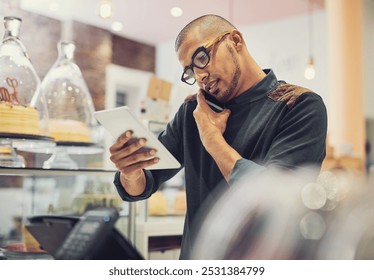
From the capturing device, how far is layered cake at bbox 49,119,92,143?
5.48ft

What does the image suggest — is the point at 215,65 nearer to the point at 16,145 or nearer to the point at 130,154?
the point at 130,154

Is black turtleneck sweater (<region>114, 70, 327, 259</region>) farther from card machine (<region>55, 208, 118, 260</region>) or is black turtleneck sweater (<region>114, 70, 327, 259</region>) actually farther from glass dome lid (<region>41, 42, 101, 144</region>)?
glass dome lid (<region>41, 42, 101, 144</region>)

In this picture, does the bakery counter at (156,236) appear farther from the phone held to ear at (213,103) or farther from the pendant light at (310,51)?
the pendant light at (310,51)

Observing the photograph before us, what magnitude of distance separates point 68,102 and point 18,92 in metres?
0.35

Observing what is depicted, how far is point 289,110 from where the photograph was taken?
115 centimetres

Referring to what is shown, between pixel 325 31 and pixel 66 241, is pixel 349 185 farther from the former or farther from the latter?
pixel 325 31

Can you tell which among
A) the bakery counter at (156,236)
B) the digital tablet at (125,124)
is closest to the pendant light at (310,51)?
the bakery counter at (156,236)

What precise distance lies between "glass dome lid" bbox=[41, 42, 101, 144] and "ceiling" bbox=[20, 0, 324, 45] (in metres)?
0.13

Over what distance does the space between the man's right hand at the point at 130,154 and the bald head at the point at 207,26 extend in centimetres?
33

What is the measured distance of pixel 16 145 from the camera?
1430 millimetres

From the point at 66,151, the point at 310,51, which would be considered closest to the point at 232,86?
the point at 66,151

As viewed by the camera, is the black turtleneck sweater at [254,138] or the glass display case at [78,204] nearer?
the black turtleneck sweater at [254,138]

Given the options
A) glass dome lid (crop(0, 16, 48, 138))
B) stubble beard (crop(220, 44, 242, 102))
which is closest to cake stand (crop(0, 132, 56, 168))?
glass dome lid (crop(0, 16, 48, 138))

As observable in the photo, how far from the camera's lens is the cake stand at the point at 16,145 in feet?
4.48
